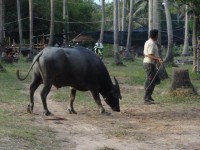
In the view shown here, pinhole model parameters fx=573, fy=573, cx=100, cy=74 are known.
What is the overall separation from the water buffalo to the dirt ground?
0.44 meters

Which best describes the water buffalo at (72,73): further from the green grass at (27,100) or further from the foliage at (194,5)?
the foliage at (194,5)

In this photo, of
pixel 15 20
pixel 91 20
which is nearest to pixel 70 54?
pixel 15 20

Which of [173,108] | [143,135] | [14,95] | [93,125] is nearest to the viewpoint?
[143,135]

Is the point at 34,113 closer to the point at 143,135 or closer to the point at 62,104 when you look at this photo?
the point at 62,104

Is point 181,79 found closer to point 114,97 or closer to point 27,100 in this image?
point 114,97

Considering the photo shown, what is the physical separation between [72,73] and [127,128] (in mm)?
2313

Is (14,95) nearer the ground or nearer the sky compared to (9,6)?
nearer the ground

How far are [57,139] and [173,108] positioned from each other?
16.1 ft

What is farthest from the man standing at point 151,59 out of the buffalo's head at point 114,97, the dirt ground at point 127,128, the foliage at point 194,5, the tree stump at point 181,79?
the foliage at point 194,5

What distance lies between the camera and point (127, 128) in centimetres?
1061

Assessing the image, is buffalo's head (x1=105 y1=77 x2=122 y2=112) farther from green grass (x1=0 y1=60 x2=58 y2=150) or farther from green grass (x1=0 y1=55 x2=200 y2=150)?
green grass (x1=0 y1=60 x2=58 y2=150)

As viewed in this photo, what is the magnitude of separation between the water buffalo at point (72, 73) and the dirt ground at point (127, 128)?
44 cm

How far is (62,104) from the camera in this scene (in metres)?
14.3

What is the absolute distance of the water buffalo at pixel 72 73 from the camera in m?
12.2
